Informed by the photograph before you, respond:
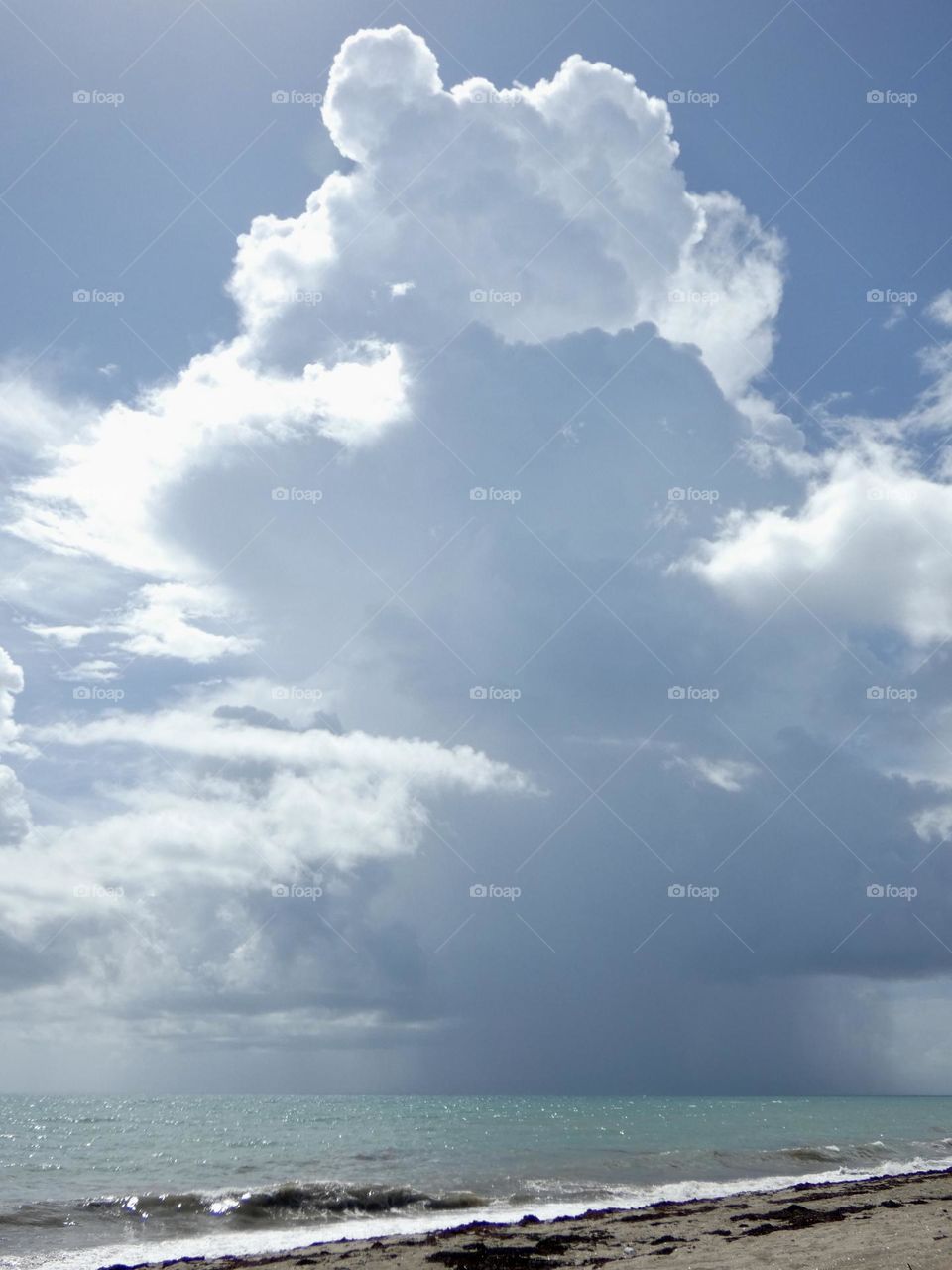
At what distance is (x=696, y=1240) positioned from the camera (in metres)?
21.7

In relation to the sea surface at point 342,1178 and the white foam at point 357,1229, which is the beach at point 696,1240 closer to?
the white foam at point 357,1229

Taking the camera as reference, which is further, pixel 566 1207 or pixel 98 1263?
pixel 566 1207

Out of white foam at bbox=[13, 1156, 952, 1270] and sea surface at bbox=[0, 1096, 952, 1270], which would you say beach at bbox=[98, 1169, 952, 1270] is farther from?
sea surface at bbox=[0, 1096, 952, 1270]

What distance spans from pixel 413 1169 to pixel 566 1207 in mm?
13313

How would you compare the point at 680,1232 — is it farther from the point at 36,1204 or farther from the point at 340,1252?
the point at 36,1204

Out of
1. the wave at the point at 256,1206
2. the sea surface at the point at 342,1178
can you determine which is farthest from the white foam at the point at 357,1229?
the wave at the point at 256,1206

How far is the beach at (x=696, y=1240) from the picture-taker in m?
17.6

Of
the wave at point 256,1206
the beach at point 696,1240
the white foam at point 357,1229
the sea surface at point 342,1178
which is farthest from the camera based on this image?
the wave at point 256,1206

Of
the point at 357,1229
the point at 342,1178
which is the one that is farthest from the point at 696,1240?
the point at 342,1178

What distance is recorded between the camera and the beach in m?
17.6

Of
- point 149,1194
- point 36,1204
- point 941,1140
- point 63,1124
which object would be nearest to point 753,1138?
point 941,1140

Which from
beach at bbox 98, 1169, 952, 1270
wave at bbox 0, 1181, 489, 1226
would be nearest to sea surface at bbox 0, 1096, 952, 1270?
wave at bbox 0, 1181, 489, 1226

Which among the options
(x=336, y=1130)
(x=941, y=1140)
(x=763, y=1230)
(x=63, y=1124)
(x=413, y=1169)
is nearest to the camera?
(x=763, y=1230)

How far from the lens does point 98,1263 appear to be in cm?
2327
